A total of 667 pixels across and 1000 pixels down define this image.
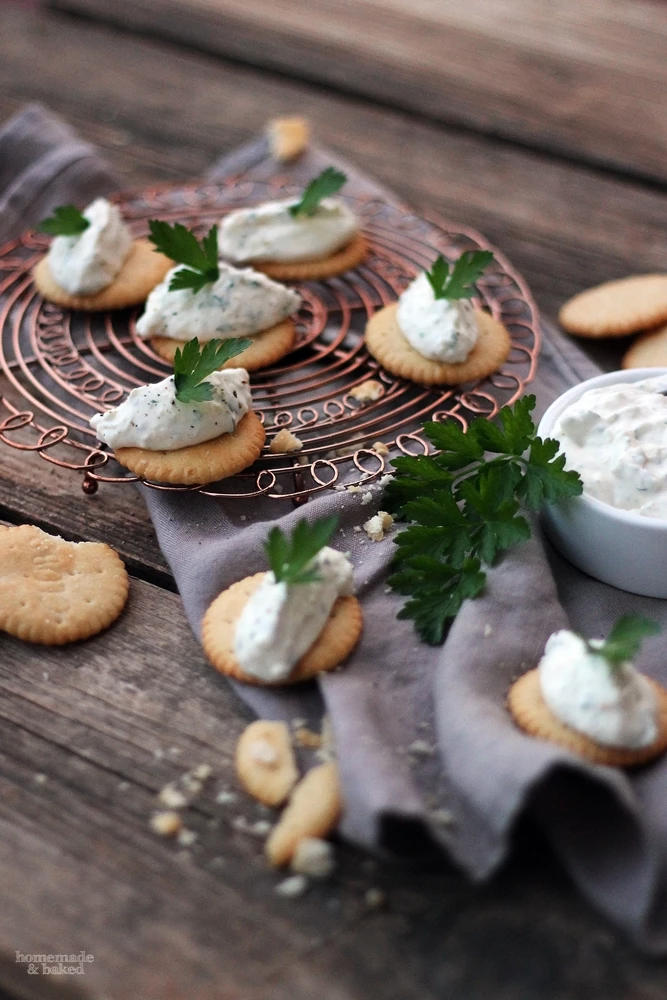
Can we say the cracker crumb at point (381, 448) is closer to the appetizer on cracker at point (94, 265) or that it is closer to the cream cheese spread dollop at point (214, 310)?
the cream cheese spread dollop at point (214, 310)

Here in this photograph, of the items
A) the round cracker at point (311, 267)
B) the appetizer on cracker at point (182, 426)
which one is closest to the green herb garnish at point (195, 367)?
the appetizer on cracker at point (182, 426)

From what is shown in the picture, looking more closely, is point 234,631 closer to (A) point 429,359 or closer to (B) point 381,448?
(B) point 381,448

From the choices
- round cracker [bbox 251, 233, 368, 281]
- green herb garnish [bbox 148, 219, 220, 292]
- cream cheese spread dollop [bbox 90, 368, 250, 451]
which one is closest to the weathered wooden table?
cream cheese spread dollop [bbox 90, 368, 250, 451]

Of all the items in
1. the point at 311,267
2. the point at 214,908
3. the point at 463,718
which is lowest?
the point at 214,908

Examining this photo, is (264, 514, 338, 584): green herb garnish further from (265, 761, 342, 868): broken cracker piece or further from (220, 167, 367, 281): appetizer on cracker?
(220, 167, 367, 281): appetizer on cracker

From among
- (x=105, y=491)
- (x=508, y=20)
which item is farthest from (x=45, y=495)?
(x=508, y=20)

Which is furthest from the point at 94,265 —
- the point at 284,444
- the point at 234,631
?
the point at 234,631
